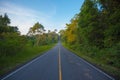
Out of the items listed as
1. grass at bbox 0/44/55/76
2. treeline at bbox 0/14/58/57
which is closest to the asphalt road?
grass at bbox 0/44/55/76

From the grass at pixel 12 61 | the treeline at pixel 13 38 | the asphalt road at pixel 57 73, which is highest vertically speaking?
the treeline at pixel 13 38

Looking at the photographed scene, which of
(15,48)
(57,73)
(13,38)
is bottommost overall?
(57,73)

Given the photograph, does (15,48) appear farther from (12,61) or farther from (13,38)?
(12,61)

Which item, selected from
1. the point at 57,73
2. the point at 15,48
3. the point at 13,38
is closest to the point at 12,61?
the point at 15,48

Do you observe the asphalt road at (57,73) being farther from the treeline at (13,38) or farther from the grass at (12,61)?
the treeline at (13,38)

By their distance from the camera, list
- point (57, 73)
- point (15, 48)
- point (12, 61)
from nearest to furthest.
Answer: point (57, 73) < point (12, 61) < point (15, 48)

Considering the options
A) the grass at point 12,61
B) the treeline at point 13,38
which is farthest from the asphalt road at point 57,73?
the treeline at point 13,38

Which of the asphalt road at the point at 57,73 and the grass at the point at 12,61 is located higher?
the grass at the point at 12,61

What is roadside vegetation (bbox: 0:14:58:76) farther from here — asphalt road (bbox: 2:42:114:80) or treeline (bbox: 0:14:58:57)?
asphalt road (bbox: 2:42:114:80)

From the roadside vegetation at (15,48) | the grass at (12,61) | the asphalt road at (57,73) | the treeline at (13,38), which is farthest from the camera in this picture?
the treeline at (13,38)

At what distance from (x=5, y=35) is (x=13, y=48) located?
6.47m

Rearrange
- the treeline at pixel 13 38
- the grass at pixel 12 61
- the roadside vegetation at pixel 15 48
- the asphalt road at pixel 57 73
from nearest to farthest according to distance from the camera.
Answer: the asphalt road at pixel 57 73, the grass at pixel 12 61, the roadside vegetation at pixel 15 48, the treeline at pixel 13 38

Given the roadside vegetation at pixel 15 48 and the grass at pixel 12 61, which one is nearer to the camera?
the grass at pixel 12 61

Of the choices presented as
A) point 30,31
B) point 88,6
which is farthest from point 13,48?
point 30,31
